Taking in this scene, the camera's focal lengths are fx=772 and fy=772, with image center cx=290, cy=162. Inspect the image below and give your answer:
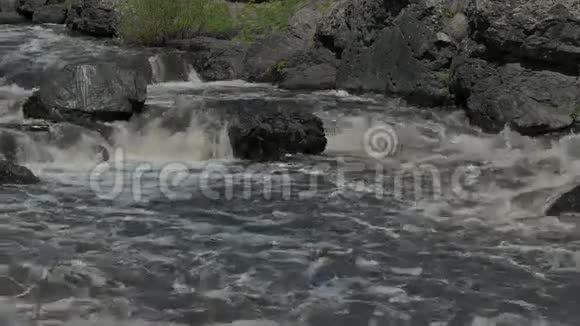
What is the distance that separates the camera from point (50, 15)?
1302 inches

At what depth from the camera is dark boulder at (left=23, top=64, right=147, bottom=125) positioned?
15.4 metres

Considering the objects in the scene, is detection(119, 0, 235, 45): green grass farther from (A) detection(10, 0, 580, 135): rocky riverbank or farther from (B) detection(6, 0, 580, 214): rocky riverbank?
(A) detection(10, 0, 580, 135): rocky riverbank

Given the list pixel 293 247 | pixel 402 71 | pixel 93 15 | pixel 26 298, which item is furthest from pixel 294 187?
pixel 93 15

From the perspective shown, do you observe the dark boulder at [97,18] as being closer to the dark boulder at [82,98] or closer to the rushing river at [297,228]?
the rushing river at [297,228]

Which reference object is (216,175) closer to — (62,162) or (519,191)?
(62,162)

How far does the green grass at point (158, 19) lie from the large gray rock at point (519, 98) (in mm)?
11185

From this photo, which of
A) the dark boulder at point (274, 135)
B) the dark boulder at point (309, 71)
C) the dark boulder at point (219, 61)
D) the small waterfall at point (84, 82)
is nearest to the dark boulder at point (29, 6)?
the dark boulder at point (219, 61)

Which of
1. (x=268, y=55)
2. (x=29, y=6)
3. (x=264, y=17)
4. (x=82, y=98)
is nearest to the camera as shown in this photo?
(x=82, y=98)

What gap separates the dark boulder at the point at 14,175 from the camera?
12539mm

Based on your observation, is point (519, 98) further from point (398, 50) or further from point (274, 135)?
point (274, 135)

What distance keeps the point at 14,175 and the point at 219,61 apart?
10032 millimetres

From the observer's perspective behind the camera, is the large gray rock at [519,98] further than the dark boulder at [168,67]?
No

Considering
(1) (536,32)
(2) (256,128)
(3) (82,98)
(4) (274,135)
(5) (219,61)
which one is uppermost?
(1) (536,32)
